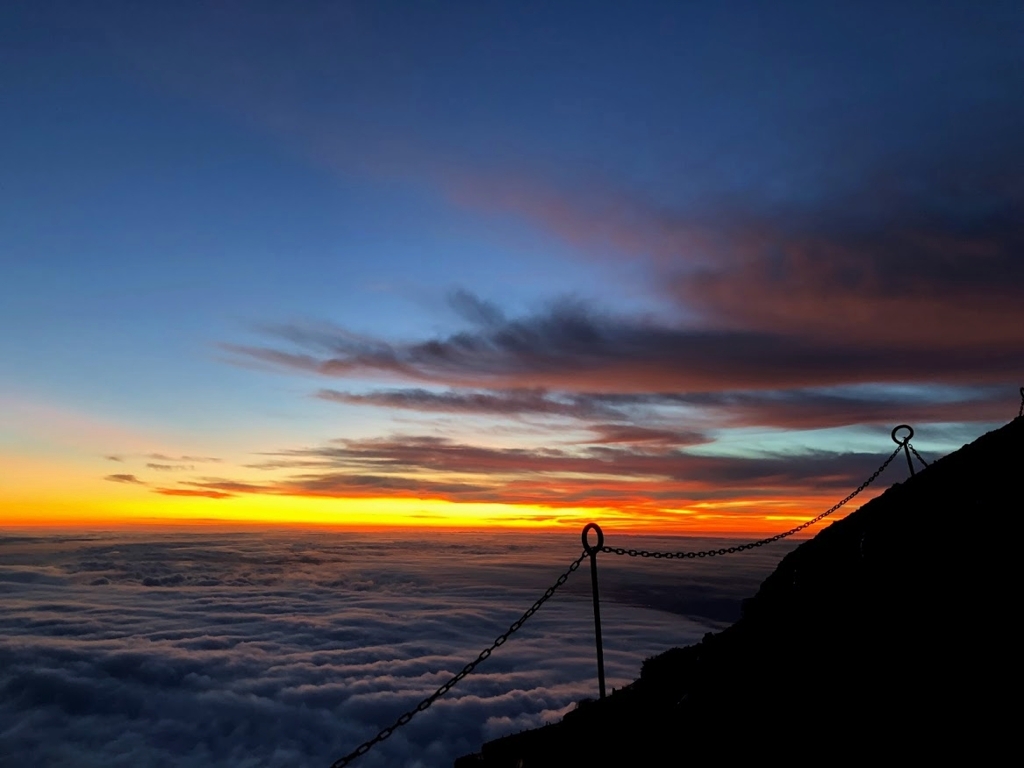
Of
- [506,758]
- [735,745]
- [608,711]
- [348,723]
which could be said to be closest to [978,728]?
[735,745]

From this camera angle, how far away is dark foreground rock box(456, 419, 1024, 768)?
393cm

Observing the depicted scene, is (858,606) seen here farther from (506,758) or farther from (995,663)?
(506,758)

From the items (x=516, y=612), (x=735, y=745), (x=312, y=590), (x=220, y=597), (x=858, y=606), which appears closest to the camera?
(x=735, y=745)

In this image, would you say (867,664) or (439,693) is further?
(439,693)

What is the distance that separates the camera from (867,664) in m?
4.80

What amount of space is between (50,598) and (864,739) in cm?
Answer: 20953

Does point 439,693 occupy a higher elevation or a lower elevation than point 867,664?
lower

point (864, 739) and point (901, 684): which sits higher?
point (901, 684)

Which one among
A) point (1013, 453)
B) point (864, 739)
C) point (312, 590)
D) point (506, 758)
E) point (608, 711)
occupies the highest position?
point (1013, 453)

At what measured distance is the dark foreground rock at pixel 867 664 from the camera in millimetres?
3928

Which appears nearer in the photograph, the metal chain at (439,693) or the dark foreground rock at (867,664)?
the dark foreground rock at (867,664)

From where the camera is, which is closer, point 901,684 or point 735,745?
point 901,684

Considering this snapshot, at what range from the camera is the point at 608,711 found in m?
7.33

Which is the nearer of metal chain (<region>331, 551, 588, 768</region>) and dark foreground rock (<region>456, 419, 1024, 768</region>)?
dark foreground rock (<region>456, 419, 1024, 768</region>)
